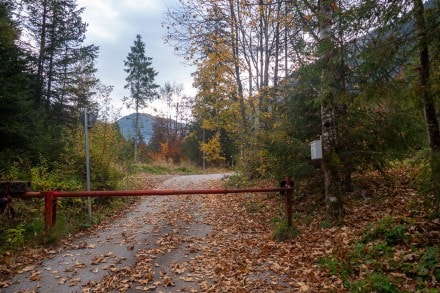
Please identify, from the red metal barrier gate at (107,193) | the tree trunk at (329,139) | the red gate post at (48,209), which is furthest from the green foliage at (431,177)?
the red gate post at (48,209)

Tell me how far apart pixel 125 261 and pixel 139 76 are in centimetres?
3728

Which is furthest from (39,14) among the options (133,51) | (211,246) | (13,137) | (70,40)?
(133,51)

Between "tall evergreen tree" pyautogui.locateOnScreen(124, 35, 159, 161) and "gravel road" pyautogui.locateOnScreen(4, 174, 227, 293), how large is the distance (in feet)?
106

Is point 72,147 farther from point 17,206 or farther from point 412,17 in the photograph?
point 412,17

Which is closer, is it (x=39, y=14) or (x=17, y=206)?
(x=17, y=206)

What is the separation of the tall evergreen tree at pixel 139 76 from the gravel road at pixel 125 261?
32.2m

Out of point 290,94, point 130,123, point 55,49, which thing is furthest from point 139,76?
point 290,94

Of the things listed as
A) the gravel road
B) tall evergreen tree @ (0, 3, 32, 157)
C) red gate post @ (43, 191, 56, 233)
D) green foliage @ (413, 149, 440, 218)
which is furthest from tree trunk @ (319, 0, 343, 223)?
tall evergreen tree @ (0, 3, 32, 157)

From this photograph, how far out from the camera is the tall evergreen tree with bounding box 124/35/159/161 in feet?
129

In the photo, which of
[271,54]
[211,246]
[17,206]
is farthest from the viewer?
[271,54]

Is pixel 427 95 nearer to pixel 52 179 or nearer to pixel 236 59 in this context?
pixel 52 179

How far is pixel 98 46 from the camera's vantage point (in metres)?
21.6

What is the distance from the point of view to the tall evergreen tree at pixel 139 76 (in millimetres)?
39312

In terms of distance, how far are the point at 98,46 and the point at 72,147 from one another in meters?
12.8
